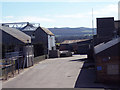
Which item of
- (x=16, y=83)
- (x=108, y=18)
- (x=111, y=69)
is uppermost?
(x=108, y=18)

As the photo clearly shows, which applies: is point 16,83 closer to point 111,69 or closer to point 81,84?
point 81,84

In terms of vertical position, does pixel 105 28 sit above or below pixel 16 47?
above

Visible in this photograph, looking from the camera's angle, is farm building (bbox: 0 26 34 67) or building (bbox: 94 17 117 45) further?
building (bbox: 94 17 117 45)

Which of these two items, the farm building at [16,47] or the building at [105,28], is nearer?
the farm building at [16,47]

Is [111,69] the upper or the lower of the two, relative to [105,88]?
upper

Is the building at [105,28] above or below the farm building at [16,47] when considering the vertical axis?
above

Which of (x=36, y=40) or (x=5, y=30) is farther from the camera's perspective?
(x=36, y=40)

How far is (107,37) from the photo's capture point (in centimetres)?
3984

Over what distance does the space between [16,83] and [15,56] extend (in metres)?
7.54

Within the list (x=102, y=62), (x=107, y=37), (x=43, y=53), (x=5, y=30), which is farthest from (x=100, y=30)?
(x=102, y=62)

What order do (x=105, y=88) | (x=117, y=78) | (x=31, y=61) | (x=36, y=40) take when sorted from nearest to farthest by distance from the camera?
(x=105, y=88) < (x=117, y=78) < (x=31, y=61) < (x=36, y=40)

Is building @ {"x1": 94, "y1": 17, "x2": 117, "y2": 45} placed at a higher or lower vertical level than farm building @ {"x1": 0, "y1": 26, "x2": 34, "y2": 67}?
higher

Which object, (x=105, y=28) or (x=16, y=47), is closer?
(x=16, y=47)

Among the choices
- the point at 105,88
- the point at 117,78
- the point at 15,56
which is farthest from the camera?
the point at 15,56
